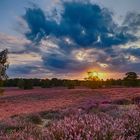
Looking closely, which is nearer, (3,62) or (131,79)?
(3,62)

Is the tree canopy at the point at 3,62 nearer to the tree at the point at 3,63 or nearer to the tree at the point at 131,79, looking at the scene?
the tree at the point at 3,63

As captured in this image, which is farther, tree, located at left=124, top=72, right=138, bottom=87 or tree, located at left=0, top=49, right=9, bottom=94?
tree, located at left=124, top=72, right=138, bottom=87

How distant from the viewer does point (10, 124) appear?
13281 millimetres

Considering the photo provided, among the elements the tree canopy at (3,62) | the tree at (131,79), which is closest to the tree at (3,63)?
the tree canopy at (3,62)

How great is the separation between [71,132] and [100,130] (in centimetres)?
47

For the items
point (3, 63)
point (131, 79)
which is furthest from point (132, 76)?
point (3, 63)

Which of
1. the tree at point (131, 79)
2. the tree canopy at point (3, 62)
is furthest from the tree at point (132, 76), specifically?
the tree canopy at point (3, 62)

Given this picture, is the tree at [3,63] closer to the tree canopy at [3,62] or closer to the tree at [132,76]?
the tree canopy at [3,62]

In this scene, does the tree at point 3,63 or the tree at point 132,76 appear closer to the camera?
the tree at point 3,63

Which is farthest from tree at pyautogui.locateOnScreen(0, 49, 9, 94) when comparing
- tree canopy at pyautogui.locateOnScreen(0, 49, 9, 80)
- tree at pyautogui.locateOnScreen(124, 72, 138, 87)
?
tree at pyautogui.locateOnScreen(124, 72, 138, 87)

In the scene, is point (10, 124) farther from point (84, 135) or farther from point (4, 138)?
point (84, 135)

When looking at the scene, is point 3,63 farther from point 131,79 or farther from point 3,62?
point 131,79

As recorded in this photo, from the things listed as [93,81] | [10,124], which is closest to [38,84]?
[93,81]

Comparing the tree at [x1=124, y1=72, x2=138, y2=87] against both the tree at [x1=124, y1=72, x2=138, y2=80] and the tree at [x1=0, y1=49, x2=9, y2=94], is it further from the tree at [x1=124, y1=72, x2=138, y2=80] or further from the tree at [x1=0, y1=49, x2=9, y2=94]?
the tree at [x1=0, y1=49, x2=9, y2=94]
